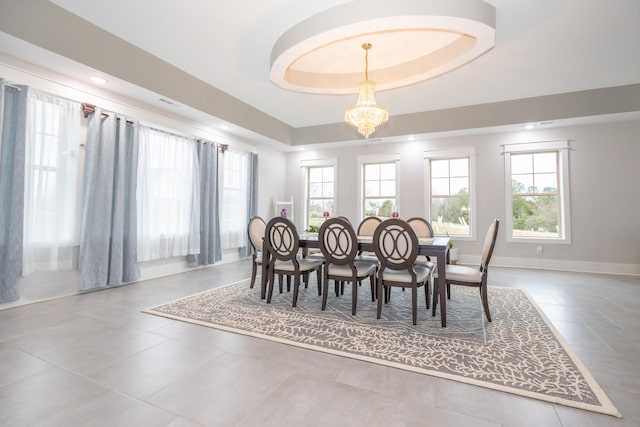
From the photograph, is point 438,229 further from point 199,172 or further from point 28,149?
point 28,149

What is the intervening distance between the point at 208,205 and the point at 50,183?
2.13 meters

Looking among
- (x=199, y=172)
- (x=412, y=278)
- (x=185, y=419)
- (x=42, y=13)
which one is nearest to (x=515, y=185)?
(x=412, y=278)

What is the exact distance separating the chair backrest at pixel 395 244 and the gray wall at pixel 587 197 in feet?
12.2

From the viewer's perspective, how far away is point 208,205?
5.05m

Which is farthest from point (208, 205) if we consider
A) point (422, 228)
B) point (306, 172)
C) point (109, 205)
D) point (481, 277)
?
point (481, 277)

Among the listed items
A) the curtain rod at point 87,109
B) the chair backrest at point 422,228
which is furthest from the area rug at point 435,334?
the curtain rod at point 87,109

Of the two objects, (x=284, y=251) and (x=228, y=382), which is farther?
(x=284, y=251)

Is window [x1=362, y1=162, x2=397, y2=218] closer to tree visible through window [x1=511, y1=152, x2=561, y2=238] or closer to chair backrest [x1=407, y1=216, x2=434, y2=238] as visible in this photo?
tree visible through window [x1=511, y1=152, x2=561, y2=238]

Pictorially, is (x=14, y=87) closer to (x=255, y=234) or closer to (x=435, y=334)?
(x=255, y=234)

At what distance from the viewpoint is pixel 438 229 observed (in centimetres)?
599

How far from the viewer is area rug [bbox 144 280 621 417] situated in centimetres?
165

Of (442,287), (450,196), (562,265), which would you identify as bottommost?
(562,265)

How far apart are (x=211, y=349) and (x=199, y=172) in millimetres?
3596

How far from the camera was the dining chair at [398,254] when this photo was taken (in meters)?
2.49
